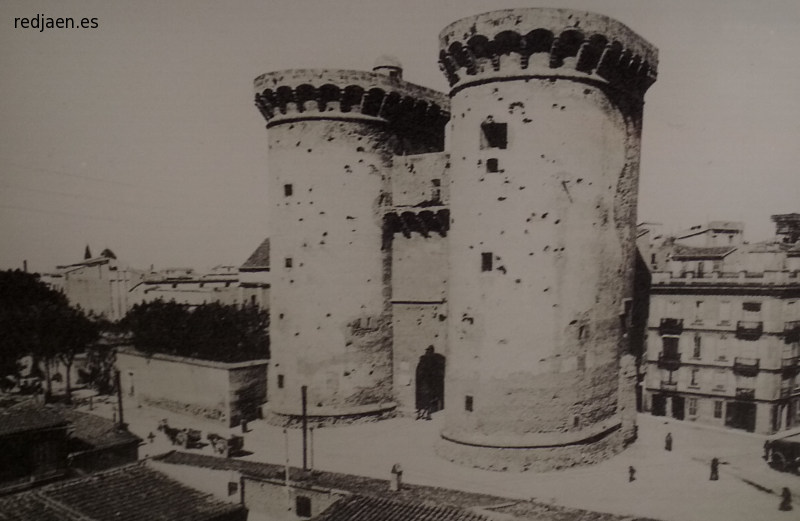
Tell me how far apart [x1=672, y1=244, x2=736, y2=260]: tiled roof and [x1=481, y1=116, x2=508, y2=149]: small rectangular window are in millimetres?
8059

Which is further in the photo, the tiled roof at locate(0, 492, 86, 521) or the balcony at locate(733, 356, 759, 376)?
the balcony at locate(733, 356, 759, 376)

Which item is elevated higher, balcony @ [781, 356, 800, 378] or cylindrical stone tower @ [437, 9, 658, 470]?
cylindrical stone tower @ [437, 9, 658, 470]

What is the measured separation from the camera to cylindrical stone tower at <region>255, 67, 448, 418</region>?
1575 cm

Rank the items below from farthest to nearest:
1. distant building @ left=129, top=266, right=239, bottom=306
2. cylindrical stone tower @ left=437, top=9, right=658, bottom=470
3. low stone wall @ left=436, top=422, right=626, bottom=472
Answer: distant building @ left=129, top=266, right=239, bottom=306 → low stone wall @ left=436, top=422, right=626, bottom=472 → cylindrical stone tower @ left=437, top=9, right=658, bottom=470

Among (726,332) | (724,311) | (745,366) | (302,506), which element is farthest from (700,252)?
(302,506)

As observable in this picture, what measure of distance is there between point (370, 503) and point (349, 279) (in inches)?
292

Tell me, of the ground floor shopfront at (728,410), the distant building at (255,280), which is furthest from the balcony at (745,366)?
the distant building at (255,280)

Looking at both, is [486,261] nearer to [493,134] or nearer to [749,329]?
[493,134]

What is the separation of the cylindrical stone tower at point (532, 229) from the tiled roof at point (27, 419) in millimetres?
7363

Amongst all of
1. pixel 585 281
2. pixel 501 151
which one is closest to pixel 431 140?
pixel 501 151

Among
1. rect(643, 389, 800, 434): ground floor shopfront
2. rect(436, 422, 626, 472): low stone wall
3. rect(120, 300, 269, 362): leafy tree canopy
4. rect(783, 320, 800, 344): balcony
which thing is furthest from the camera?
rect(120, 300, 269, 362): leafy tree canopy

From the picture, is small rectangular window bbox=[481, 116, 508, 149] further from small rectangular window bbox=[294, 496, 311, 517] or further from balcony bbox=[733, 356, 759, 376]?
balcony bbox=[733, 356, 759, 376]

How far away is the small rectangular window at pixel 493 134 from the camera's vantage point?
12.7m

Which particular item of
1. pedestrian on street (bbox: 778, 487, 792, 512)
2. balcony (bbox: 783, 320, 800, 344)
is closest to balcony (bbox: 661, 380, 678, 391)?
balcony (bbox: 783, 320, 800, 344)
